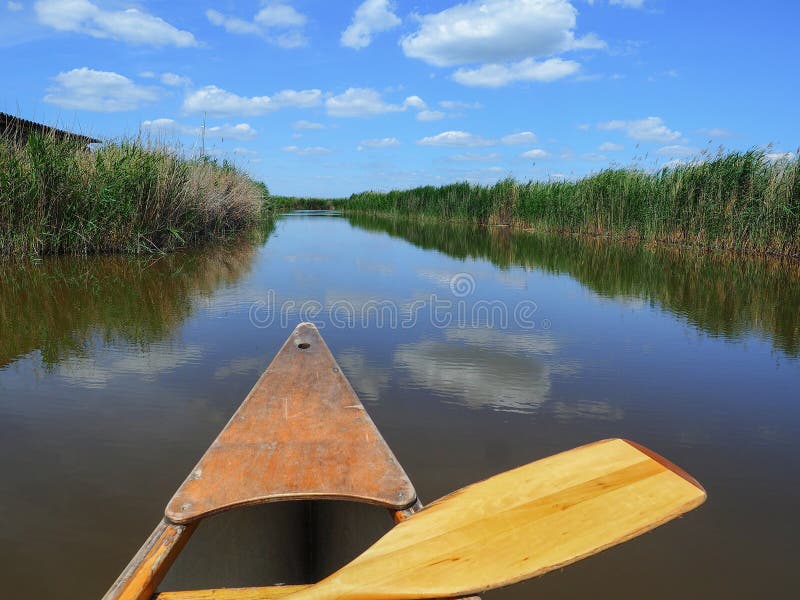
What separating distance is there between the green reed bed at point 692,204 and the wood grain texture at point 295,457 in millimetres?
10209

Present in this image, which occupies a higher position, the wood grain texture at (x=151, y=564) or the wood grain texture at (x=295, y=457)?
the wood grain texture at (x=295, y=457)

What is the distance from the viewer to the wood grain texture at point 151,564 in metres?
1.16

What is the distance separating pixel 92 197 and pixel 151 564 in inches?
339

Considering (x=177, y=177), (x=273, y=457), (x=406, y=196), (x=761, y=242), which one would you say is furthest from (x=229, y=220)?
(x=406, y=196)

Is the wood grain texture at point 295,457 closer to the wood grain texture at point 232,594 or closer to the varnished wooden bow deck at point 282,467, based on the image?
the varnished wooden bow deck at point 282,467

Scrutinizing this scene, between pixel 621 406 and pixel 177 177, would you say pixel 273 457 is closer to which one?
pixel 621 406

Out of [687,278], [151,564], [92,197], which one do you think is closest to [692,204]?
[687,278]

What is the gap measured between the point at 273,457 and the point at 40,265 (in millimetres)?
7559

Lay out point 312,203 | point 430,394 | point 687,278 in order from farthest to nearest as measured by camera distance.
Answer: point 312,203 → point 687,278 → point 430,394

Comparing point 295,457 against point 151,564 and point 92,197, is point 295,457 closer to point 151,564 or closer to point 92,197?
point 151,564

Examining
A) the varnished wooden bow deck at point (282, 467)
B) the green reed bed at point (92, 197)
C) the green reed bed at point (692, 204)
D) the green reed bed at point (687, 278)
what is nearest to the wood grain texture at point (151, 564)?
the varnished wooden bow deck at point (282, 467)

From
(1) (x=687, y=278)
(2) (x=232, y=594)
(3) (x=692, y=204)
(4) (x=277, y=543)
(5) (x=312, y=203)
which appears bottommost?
(4) (x=277, y=543)

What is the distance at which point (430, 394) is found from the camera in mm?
3221

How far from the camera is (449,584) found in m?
1.12
